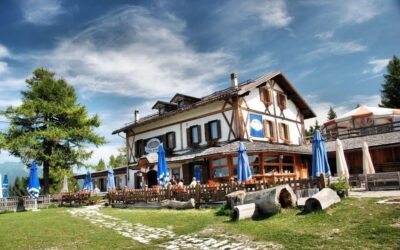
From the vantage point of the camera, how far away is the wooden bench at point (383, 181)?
48.4ft

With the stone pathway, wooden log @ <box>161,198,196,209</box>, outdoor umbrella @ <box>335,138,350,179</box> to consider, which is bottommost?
the stone pathway

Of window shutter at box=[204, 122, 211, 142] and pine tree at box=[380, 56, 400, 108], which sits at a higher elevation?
pine tree at box=[380, 56, 400, 108]

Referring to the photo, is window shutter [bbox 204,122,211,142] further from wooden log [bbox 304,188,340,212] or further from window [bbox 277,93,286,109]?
wooden log [bbox 304,188,340,212]

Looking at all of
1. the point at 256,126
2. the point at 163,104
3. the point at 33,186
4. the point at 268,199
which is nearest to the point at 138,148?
the point at 163,104

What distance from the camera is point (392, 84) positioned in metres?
44.1

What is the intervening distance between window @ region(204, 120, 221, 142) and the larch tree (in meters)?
12.9

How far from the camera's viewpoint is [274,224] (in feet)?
30.4

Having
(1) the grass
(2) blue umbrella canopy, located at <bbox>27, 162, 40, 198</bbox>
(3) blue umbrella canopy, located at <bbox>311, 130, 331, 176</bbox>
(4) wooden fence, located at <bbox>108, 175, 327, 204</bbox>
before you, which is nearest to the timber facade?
(4) wooden fence, located at <bbox>108, 175, 327, 204</bbox>

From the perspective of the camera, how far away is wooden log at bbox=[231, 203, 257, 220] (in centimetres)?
1034

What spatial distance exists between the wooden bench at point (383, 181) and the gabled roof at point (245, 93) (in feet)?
31.7

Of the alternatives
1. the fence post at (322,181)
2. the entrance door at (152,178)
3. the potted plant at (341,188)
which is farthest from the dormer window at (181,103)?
the potted plant at (341,188)

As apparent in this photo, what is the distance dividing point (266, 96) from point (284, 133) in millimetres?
3755

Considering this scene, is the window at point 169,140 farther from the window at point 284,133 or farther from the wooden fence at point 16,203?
the wooden fence at point 16,203

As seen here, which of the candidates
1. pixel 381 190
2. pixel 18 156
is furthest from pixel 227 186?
pixel 18 156
